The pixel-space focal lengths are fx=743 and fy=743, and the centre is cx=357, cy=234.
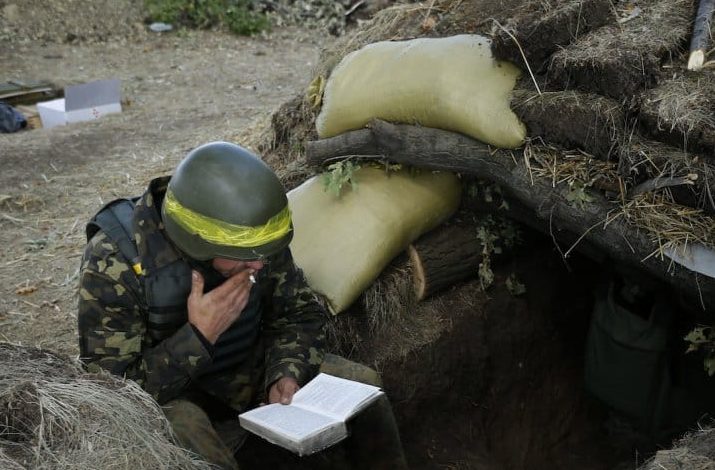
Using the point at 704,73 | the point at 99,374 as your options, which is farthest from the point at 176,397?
the point at 704,73

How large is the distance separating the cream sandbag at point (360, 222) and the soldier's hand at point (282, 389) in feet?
2.79

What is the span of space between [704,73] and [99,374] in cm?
270

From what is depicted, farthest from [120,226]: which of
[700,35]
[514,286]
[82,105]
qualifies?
[82,105]

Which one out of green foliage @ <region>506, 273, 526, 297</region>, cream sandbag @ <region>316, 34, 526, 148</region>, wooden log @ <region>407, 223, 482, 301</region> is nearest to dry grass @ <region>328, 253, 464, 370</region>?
wooden log @ <region>407, 223, 482, 301</region>

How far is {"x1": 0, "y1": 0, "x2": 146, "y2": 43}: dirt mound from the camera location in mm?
10836

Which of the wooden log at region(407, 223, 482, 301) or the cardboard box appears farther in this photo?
the cardboard box

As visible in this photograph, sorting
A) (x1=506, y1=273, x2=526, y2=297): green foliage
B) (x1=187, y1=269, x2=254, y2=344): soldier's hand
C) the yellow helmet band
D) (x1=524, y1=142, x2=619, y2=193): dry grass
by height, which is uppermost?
the yellow helmet band

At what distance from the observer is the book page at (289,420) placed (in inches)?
97.0

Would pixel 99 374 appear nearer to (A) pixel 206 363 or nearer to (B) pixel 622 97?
(A) pixel 206 363

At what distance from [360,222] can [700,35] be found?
182cm

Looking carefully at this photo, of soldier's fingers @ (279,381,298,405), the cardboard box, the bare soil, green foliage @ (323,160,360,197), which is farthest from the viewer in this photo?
the cardboard box

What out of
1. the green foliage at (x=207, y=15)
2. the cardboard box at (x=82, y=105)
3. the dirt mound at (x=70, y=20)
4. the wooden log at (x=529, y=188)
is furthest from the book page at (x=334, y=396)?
the green foliage at (x=207, y=15)

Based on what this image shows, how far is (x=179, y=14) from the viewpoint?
1169cm

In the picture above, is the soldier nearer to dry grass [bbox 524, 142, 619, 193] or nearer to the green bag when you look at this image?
dry grass [bbox 524, 142, 619, 193]
